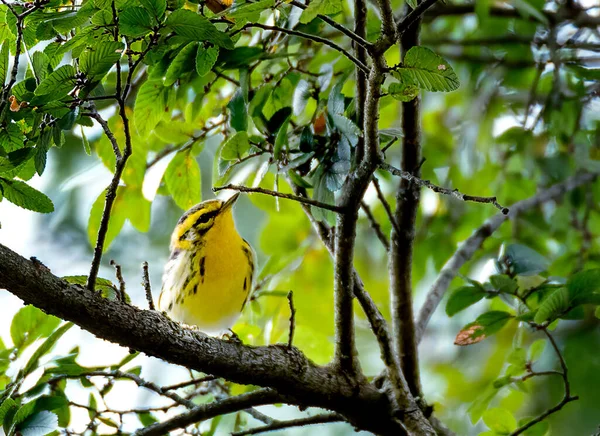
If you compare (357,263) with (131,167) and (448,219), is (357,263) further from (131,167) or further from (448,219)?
(131,167)

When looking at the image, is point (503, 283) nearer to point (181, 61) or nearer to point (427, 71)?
point (427, 71)

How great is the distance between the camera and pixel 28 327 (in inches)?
81.3

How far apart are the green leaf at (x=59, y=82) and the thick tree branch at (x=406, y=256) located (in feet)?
2.87

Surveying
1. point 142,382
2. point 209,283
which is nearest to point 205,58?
point 142,382

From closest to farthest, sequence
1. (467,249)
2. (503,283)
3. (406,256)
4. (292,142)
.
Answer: (292,142) → (503,283) → (406,256) → (467,249)

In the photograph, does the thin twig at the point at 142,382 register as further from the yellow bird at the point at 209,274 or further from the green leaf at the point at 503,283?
the green leaf at the point at 503,283

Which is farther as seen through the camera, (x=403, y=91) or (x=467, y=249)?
(x=467, y=249)

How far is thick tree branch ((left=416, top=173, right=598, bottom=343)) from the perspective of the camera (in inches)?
98.6

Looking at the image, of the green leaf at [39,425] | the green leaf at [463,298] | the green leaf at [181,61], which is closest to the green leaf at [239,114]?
the green leaf at [181,61]

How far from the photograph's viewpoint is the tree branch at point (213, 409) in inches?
78.6

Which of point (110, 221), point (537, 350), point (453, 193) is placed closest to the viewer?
point (453, 193)

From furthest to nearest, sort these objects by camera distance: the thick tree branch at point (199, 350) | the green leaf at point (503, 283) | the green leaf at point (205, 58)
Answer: the green leaf at point (503, 283)
the green leaf at point (205, 58)
the thick tree branch at point (199, 350)

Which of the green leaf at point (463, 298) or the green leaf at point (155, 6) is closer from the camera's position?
the green leaf at point (155, 6)

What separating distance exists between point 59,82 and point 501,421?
156cm
